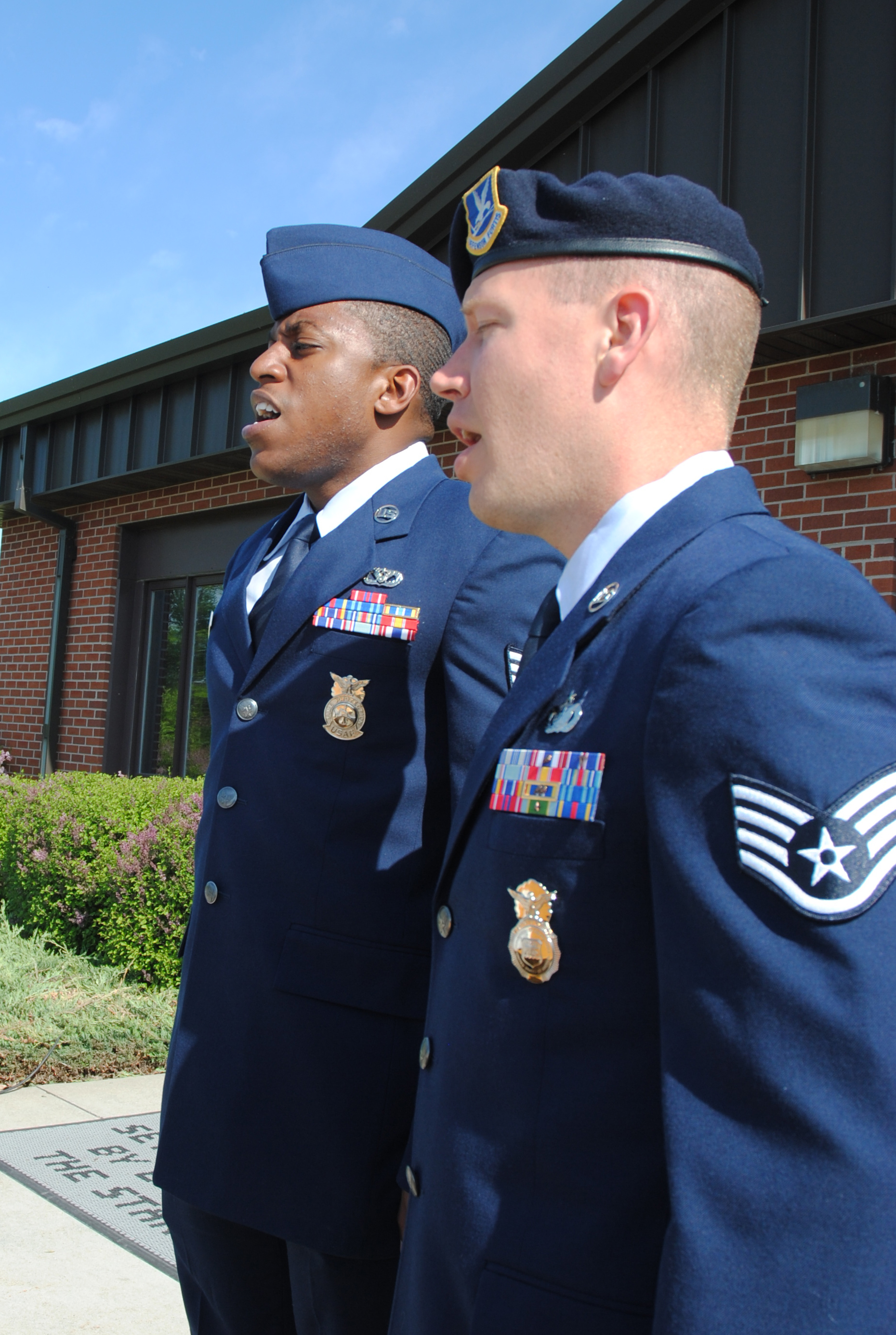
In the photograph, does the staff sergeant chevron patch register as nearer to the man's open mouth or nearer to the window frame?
the man's open mouth

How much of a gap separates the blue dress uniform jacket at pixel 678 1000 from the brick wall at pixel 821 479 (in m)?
3.75

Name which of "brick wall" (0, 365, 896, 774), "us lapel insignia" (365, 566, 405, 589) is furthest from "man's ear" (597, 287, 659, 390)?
"brick wall" (0, 365, 896, 774)

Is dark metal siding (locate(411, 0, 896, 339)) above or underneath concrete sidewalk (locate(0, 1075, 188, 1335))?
above

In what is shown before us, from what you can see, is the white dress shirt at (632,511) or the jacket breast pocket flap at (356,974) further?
the jacket breast pocket flap at (356,974)

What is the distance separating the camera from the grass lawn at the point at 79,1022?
4512 mm

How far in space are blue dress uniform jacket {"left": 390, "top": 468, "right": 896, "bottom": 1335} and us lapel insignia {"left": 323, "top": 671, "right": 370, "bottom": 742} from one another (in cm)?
56

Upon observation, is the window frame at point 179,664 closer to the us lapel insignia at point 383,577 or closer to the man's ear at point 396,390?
the man's ear at point 396,390

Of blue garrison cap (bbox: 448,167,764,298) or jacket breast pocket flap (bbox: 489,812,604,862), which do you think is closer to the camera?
jacket breast pocket flap (bbox: 489,812,604,862)

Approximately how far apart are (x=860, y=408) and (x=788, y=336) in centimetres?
43

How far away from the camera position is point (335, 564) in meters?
1.95

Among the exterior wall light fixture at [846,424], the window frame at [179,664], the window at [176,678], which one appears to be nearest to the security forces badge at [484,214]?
the exterior wall light fixture at [846,424]

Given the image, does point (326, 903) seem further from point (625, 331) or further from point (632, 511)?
point (625, 331)

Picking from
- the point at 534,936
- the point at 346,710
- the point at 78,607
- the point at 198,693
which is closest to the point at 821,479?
the point at 346,710

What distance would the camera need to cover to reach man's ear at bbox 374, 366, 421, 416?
2.13 metres
